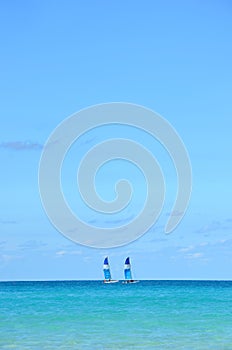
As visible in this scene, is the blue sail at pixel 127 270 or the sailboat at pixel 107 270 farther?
the sailboat at pixel 107 270

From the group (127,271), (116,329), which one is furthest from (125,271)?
(116,329)

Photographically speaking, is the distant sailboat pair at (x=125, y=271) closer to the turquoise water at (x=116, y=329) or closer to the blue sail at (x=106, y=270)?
the blue sail at (x=106, y=270)

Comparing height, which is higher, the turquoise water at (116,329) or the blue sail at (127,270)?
the blue sail at (127,270)

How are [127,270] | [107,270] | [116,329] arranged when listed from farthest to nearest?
[107,270] < [127,270] < [116,329]

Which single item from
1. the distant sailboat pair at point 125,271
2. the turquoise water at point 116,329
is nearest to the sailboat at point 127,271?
the distant sailboat pair at point 125,271

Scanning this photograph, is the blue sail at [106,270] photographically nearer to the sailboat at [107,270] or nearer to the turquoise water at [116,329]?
the sailboat at [107,270]

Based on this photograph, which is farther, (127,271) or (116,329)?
(127,271)

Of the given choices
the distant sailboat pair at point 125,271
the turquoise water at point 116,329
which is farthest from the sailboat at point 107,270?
the turquoise water at point 116,329

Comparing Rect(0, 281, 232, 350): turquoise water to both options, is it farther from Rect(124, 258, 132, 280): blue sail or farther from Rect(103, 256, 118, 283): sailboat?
Rect(103, 256, 118, 283): sailboat

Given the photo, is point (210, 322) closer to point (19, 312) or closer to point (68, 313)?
point (68, 313)

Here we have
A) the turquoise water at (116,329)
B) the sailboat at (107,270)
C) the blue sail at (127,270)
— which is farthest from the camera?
the sailboat at (107,270)

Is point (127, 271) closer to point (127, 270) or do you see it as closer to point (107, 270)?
point (127, 270)

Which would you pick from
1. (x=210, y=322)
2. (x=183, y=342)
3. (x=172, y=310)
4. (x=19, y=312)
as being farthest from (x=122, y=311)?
(x=183, y=342)

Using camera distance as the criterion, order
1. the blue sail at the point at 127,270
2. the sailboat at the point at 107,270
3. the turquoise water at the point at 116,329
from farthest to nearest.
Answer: the sailboat at the point at 107,270, the blue sail at the point at 127,270, the turquoise water at the point at 116,329
